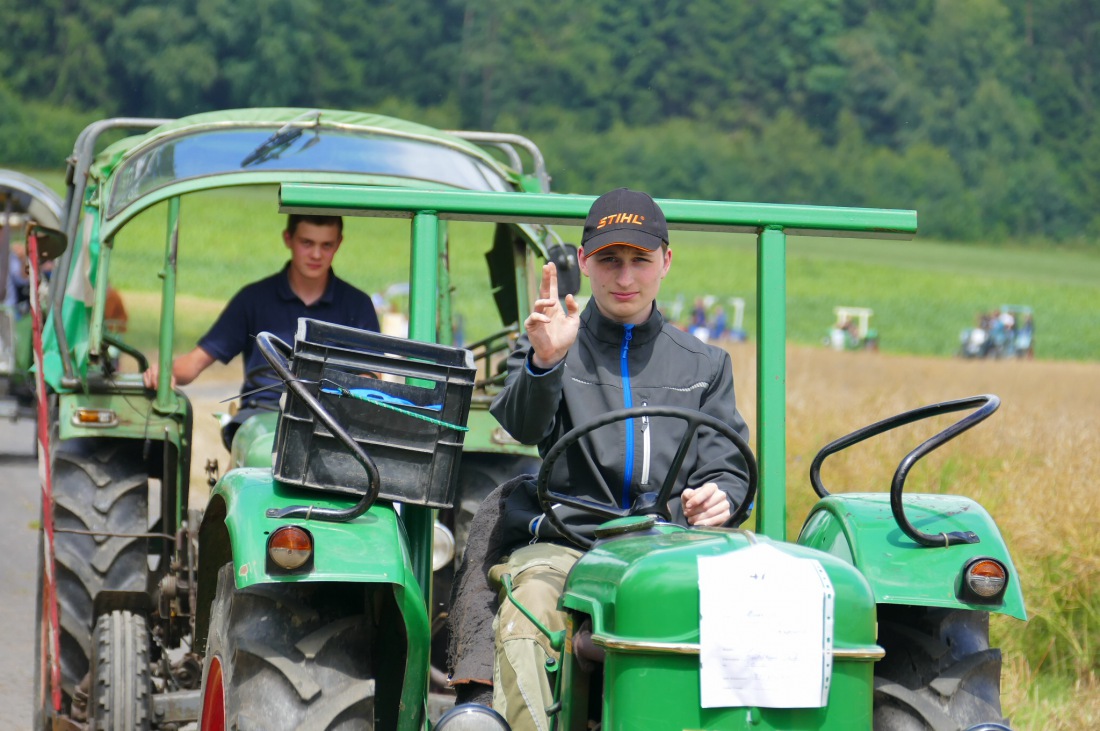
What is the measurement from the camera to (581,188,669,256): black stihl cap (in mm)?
3779

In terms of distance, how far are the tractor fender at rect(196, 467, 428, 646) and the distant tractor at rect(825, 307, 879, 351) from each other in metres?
40.8

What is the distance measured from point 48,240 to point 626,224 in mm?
3059

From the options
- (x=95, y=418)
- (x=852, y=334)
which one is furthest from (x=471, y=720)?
(x=852, y=334)

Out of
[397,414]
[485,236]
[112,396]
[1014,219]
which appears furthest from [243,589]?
[1014,219]

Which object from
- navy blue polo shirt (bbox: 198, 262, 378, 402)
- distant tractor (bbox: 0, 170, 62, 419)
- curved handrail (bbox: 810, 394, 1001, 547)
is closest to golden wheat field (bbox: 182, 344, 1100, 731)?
distant tractor (bbox: 0, 170, 62, 419)

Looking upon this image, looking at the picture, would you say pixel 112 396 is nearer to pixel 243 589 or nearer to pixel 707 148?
pixel 243 589

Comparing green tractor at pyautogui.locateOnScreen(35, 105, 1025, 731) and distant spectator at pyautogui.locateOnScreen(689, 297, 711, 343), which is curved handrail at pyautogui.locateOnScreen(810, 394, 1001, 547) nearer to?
green tractor at pyautogui.locateOnScreen(35, 105, 1025, 731)

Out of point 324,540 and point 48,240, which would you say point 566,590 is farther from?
point 48,240

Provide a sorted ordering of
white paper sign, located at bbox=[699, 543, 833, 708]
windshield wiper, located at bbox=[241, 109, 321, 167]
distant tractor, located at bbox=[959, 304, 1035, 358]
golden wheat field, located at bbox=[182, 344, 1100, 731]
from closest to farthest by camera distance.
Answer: white paper sign, located at bbox=[699, 543, 833, 708]
windshield wiper, located at bbox=[241, 109, 321, 167]
golden wheat field, located at bbox=[182, 344, 1100, 731]
distant tractor, located at bbox=[959, 304, 1035, 358]

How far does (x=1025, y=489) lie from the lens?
24.6 feet

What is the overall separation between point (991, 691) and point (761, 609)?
86 centimetres

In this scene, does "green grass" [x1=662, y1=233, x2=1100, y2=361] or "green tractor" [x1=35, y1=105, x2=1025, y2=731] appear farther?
"green grass" [x1=662, y1=233, x2=1100, y2=361]

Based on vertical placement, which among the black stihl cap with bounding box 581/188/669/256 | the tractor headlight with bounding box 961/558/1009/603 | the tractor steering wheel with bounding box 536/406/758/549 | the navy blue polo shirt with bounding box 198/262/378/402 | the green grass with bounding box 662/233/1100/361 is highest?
the green grass with bounding box 662/233/1100/361

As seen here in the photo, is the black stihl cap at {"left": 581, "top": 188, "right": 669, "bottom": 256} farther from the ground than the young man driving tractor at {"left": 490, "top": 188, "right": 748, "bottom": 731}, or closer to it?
farther from the ground
